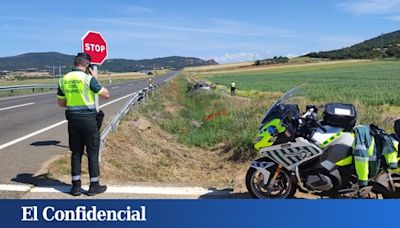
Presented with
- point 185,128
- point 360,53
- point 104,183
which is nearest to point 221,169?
point 104,183

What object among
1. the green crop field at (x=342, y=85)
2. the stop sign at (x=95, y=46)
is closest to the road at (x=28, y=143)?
the stop sign at (x=95, y=46)

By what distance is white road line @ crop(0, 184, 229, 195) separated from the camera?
6.14 m

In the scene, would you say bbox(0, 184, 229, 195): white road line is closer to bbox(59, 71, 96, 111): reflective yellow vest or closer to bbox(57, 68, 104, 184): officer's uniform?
bbox(57, 68, 104, 184): officer's uniform

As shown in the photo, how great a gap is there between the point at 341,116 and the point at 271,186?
1119mm

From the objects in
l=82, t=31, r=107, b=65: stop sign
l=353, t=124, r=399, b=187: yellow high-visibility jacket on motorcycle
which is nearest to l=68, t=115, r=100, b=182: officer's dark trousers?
l=82, t=31, r=107, b=65: stop sign

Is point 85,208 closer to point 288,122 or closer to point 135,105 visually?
point 288,122

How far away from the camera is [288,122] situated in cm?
543

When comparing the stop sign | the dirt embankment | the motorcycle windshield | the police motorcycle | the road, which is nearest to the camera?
the police motorcycle

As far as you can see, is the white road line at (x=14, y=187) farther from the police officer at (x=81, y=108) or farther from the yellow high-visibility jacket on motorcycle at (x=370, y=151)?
the yellow high-visibility jacket on motorcycle at (x=370, y=151)

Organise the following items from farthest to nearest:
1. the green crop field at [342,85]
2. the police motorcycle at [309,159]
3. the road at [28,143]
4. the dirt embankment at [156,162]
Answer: the green crop field at [342,85]
the dirt embankment at [156,162]
the road at [28,143]
the police motorcycle at [309,159]

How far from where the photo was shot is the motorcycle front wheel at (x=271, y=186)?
5488 mm

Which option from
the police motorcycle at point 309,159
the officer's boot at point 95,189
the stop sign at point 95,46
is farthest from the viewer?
the stop sign at point 95,46

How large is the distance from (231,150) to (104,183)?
5.51 metres

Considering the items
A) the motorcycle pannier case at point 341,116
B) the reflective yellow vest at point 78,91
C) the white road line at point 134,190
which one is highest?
the reflective yellow vest at point 78,91
